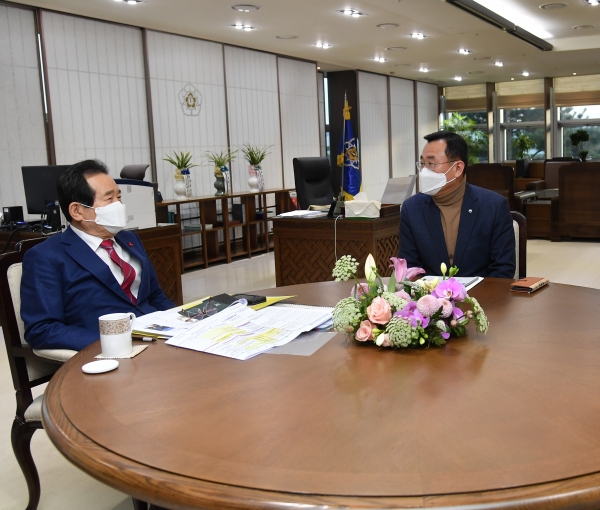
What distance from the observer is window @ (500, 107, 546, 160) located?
16.0 meters

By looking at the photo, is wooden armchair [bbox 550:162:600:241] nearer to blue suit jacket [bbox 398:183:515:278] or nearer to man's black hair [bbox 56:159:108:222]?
blue suit jacket [bbox 398:183:515:278]

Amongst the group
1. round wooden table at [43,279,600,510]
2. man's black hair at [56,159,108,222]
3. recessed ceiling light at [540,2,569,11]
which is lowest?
round wooden table at [43,279,600,510]

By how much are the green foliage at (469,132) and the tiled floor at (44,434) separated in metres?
7.57

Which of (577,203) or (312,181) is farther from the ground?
(312,181)

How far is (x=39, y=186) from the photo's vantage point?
505cm

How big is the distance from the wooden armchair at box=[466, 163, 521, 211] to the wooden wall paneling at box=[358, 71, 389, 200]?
3.86 meters

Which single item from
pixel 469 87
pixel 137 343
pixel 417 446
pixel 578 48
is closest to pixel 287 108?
pixel 578 48

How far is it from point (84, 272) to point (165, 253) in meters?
2.87

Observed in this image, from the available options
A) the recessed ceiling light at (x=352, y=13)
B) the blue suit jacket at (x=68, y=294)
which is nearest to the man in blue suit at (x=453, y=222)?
the blue suit jacket at (x=68, y=294)

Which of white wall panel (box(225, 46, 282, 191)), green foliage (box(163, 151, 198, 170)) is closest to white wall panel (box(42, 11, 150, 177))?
green foliage (box(163, 151, 198, 170))

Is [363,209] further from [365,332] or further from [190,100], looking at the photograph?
[190,100]

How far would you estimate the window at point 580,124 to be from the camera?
51.1 ft

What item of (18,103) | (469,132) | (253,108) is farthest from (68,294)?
(469,132)

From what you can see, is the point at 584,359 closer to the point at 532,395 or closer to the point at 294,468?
the point at 532,395
